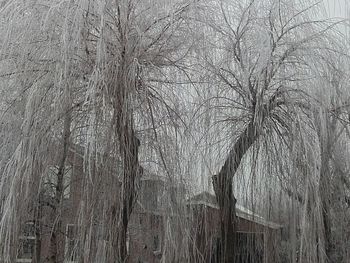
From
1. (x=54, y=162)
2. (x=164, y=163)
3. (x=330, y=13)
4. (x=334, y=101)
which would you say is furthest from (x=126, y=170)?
(x=330, y=13)

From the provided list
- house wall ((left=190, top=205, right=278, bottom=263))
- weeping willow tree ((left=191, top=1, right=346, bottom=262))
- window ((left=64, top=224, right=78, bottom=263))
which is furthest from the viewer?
weeping willow tree ((left=191, top=1, right=346, bottom=262))

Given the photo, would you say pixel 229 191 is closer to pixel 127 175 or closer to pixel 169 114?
pixel 169 114

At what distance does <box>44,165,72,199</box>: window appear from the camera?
4.63 meters

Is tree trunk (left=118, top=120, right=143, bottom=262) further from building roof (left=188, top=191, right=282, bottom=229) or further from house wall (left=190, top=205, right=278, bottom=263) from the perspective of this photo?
building roof (left=188, top=191, right=282, bottom=229)

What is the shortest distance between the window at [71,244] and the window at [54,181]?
1.44ft

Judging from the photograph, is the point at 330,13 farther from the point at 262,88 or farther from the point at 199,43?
the point at 199,43

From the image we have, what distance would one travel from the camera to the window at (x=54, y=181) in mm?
4629

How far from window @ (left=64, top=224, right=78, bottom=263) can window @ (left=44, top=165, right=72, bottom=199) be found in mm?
438

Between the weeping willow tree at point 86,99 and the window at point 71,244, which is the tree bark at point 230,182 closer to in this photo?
the weeping willow tree at point 86,99

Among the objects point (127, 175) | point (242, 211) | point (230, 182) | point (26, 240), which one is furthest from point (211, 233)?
point (26, 240)

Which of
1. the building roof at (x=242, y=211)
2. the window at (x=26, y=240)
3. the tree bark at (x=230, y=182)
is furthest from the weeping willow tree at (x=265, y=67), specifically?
the window at (x=26, y=240)

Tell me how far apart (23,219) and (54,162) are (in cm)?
57

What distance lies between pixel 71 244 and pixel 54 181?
3.44 feet

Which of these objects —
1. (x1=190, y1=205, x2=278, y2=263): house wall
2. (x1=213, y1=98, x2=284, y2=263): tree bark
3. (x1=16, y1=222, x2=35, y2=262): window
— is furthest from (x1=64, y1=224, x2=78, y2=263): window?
(x1=213, y1=98, x2=284, y2=263): tree bark
